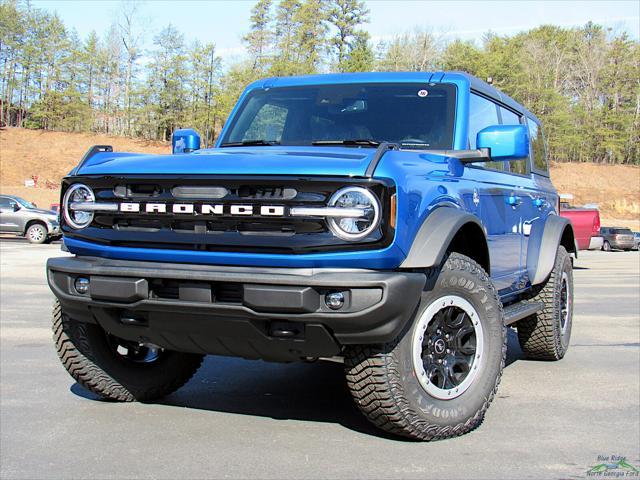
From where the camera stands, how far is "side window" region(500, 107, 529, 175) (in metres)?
6.04

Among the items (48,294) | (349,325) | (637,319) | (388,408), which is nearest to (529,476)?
(388,408)

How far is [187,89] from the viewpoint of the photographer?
73.9 meters

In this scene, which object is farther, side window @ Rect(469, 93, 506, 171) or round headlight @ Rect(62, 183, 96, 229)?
side window @ Rect(469, 93, 506, 171)

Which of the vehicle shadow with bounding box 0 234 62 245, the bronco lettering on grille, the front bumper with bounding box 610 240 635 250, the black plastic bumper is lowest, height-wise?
the vehicle shadow with bounding box 0 234 62 245

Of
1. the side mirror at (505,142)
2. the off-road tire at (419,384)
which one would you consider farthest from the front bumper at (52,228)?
the off-road tire at (419,384)

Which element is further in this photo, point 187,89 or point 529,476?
point 187,89

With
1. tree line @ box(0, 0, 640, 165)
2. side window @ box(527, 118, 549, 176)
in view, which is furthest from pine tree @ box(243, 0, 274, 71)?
side window @ box(527, 118, 549, 176)

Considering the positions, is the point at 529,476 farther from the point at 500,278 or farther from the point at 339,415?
the point at 500,278

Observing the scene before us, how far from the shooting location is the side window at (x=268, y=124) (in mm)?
5262

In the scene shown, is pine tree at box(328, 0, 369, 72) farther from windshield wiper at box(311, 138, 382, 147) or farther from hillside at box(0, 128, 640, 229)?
windshield wiper at box(311, 138, 382, 147)

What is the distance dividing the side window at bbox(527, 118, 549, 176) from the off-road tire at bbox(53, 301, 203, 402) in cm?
384

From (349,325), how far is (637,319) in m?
6.82

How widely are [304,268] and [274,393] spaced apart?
177cm

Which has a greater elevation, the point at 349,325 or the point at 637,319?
the point at 349,325
